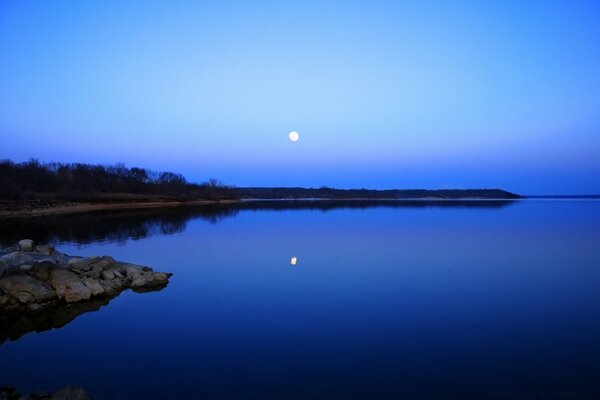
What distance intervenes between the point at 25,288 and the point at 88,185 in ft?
207

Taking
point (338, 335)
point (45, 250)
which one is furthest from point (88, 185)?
point (338, 335)

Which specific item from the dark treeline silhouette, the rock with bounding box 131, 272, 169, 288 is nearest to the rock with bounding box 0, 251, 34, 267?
the rock with bounding box 131, 272, 169, 288

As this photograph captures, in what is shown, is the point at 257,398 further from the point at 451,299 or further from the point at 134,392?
the point at 451,299

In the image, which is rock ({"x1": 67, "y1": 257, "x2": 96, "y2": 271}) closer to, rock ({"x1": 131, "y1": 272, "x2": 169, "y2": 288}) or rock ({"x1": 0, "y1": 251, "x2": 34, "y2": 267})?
rock ({"x1": 0, "y1": 251, "x2": 34, "y2": 267})

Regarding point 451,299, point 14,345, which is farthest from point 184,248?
point 451,299

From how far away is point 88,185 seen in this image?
64438mm

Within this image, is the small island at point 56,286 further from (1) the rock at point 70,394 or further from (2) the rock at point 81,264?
(1) the rock at point 70,394

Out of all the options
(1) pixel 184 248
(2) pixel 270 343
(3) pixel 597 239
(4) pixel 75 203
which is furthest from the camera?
(4) pixel 75 203

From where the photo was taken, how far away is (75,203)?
161 feet

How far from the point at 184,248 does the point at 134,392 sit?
1242 cm

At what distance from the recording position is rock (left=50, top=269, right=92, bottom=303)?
870 centimetres

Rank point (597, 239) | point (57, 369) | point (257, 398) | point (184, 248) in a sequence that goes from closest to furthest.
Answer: point (257, 398)
point (57, 369)
point (184, 248)
point (597, 239)

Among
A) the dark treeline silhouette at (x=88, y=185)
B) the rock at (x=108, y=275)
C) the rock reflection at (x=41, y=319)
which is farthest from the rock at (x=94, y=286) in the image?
the dark treeline silhouette at (x=88, y=185)

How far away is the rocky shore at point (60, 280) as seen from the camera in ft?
26.9
